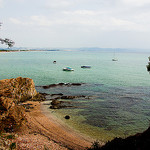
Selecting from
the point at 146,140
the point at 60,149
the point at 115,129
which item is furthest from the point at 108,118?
the point at 146,140

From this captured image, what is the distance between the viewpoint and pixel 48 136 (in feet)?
62.5

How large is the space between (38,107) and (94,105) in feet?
37.3

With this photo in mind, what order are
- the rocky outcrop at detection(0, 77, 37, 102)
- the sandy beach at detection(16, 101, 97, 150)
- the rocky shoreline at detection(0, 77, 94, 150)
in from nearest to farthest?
the rocky shoreline at detection(0, 77, 94, 150) → the sandy beach at detection(16, 101, 97, 150) → the rocky outcrop at detection(0, 77, 37, 102)

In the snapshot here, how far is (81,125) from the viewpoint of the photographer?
2333 cm

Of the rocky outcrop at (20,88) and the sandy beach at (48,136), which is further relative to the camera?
the rocky outcrop at (20,88)

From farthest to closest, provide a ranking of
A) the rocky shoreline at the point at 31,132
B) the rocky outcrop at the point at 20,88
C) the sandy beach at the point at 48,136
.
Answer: the rocky outcrop at the point at 20,88
the sandy beach at the point at 48,136
the rocky shoreline at the point at 31,132

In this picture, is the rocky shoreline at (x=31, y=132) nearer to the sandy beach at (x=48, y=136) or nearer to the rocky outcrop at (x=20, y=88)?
the sandy beach at (x=48, y=136)

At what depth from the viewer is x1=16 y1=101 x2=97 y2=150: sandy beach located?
15.8 m

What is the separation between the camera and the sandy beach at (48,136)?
51.7 feet

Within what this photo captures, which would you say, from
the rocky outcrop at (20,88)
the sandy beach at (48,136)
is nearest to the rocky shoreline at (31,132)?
the sandy beach at (48,136)

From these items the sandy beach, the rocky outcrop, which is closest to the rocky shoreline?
the sandy beach

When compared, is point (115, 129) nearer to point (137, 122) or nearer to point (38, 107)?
point (137, 122)

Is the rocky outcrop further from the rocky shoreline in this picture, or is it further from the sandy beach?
the sandy beach

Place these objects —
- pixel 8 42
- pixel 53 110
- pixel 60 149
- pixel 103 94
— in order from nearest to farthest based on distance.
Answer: pixel 60 149 < pixel 8 42 < pixel 53 110 < pixel 103 94
